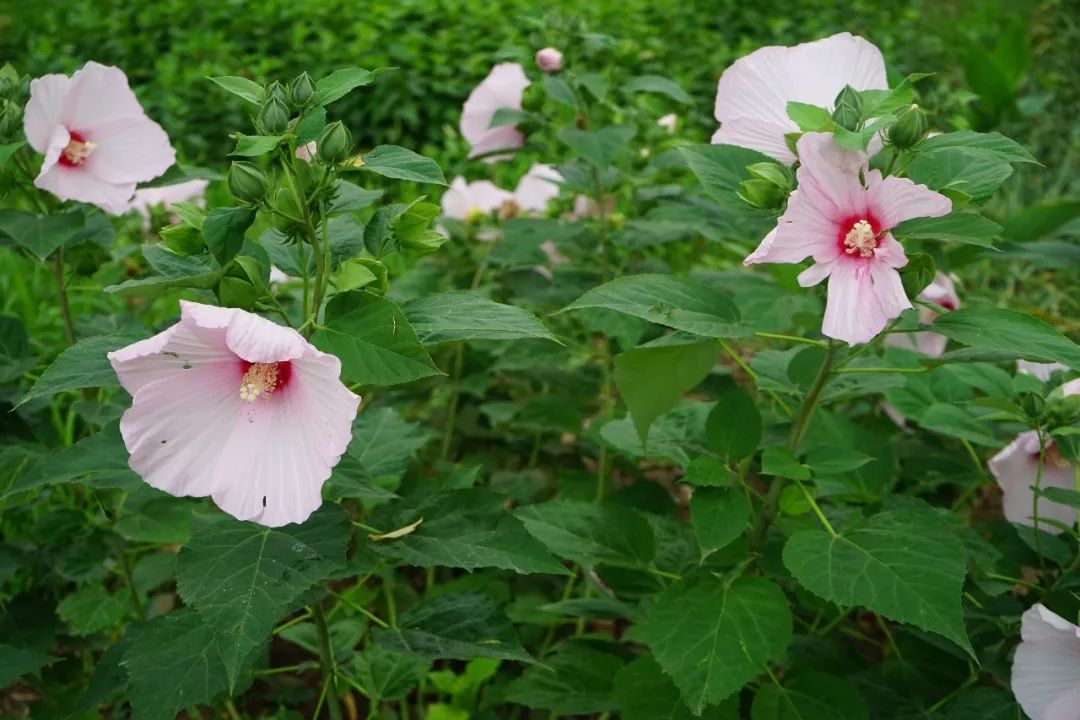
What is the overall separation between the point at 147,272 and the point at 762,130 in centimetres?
107

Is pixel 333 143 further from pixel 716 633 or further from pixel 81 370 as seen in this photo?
pixel 716 633

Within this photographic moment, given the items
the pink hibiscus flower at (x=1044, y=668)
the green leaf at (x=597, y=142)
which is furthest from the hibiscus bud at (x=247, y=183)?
the pink hibiscus flower at (x=1044, y=668)

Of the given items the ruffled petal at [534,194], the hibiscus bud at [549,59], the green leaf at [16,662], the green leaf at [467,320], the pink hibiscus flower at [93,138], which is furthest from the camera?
the ruffled petal at [534,194]

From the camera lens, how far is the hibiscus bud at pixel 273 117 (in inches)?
38.9

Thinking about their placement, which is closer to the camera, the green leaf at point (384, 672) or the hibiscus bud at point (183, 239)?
the hibiscus bud at point (183, 239)

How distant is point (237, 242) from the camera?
0.99 m

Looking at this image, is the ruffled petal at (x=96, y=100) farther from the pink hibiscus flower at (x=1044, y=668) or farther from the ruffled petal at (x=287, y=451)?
the pink hibiscus flower at (x=1044, y=668)

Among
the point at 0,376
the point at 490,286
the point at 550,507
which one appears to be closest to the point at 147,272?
the point at 0,376

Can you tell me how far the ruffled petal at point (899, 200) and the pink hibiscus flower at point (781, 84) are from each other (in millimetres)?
165

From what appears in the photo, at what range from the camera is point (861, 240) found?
1.04 metres

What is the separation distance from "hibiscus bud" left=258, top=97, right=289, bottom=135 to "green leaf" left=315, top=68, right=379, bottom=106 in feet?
0.15

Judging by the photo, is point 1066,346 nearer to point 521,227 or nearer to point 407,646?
point 407,646

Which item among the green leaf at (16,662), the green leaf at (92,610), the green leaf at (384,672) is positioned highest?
the green leaf at (16,662)

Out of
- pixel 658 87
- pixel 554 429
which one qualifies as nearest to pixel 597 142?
pixel 658 87
